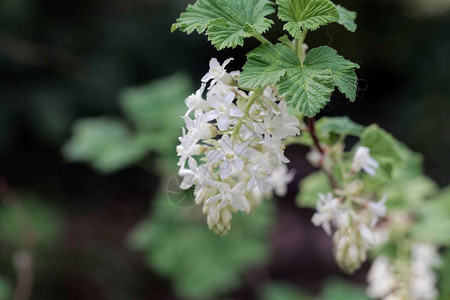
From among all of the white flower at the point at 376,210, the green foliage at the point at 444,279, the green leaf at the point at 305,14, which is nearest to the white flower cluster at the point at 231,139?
the green leaf at the point at 305,14

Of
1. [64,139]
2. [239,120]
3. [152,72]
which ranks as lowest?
[239,120]

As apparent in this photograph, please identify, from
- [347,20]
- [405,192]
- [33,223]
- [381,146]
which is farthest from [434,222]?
[33,223]

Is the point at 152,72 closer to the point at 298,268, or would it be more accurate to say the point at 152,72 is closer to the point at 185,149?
the point at 298,268

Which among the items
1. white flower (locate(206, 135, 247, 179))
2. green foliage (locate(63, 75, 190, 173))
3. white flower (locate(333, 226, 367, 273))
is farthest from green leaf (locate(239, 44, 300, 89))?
green foliage (locate(63, 75, 190, 173))

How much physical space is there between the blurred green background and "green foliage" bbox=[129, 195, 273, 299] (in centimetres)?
60

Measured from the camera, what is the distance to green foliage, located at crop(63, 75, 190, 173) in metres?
2.38

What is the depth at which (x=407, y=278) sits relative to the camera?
156 centimetres

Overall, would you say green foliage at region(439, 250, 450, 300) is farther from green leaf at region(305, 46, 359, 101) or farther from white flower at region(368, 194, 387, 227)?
green leaf at region(305, 46, 359, 101)

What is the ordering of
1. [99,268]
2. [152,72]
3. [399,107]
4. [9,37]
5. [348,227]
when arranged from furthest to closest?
[399,107] → [152,72] → [99,268] → [9,37] → [348,227]

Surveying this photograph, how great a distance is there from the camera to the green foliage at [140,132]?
2.38 metres

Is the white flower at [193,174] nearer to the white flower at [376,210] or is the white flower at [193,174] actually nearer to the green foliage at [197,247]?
the white flower at [376,210]

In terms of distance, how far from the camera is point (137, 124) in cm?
Answer: 258

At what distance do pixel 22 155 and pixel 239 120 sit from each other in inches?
157

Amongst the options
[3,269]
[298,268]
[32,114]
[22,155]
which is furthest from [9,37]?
[298,268]
